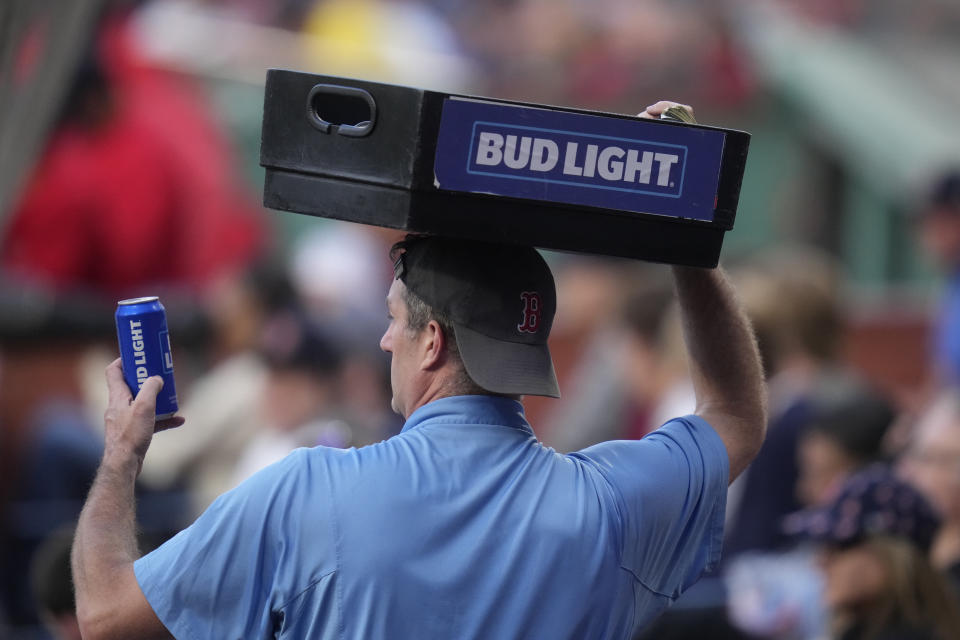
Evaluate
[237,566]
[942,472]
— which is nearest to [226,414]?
[942,472]

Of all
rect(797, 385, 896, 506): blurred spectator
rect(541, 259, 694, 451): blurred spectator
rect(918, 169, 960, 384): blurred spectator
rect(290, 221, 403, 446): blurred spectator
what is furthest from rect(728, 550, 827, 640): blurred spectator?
rect(918, 169, 960, 384): blurred spectator

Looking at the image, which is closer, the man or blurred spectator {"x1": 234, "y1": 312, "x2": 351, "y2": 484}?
the man

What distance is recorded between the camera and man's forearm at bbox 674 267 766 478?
115 inches

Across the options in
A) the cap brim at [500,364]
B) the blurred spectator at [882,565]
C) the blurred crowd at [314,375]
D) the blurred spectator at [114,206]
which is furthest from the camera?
the blurred spectator at [114,206]

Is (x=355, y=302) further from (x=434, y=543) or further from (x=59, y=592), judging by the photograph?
(x=434, y=543)

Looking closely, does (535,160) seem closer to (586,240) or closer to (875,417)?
(586,240)

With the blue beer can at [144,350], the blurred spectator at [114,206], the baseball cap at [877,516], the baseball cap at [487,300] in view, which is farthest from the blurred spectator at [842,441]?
the blurred spectator at [114,206]

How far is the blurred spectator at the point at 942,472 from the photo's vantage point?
4.58 meters

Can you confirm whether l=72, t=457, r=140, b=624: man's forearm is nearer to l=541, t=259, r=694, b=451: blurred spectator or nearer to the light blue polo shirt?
the light blue polo shirt

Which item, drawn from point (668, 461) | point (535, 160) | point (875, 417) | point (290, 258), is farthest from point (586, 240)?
point (290, 258)

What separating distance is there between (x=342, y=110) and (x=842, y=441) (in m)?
2.94

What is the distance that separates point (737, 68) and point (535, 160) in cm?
1179

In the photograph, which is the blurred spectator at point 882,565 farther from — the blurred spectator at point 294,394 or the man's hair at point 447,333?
the blurred spectator at point 294,394

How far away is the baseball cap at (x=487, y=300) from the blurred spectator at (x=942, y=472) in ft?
7.59
